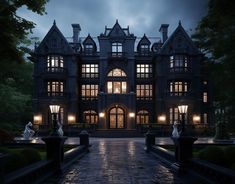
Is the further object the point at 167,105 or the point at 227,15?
the point at 167,105

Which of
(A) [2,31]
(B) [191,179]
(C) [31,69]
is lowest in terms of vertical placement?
(B) [191,179]

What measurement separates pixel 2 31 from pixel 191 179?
1041 centimetres

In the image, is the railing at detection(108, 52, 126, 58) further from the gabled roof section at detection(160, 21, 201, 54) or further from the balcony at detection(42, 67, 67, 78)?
the balcony at detection(42, 67, 67, 78)

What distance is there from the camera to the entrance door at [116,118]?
53.7 meters

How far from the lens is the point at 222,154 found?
44.1 ft

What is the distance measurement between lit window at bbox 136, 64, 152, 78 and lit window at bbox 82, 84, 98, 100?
7.09 meters

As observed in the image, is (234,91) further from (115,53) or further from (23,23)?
(115,53)

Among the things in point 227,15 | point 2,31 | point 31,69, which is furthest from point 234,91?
point 31,69

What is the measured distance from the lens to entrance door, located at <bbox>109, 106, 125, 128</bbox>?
5369 centimetres

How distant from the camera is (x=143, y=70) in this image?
56.4m

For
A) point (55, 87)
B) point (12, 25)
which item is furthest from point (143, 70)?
point (12, 25)

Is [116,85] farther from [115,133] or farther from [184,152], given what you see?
[184,152]

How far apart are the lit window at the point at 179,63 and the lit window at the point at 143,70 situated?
14.7ft

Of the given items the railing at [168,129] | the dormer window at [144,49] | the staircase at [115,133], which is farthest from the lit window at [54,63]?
the railing at [168,129]
